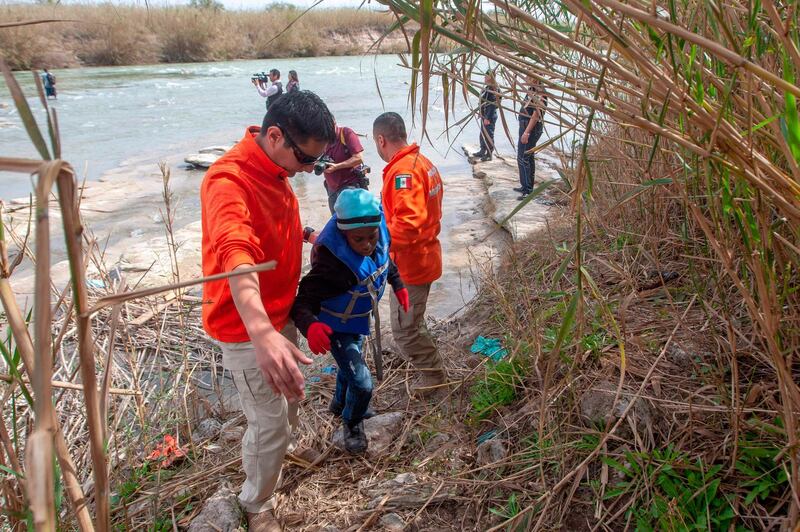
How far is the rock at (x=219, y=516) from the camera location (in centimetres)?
235

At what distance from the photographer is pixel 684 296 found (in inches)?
105

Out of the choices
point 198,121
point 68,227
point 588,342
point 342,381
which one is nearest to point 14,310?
point 68,227

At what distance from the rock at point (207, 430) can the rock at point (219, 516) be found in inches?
29.2

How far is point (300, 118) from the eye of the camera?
2.23 meters

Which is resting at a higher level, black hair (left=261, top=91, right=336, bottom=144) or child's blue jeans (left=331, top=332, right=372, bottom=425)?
black hair (left=261, top=91, right=336, bottom=144)

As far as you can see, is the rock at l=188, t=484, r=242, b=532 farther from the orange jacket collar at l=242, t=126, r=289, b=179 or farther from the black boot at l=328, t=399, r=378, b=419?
the orange jacket collar at l=242, t=126, r=289, b=179

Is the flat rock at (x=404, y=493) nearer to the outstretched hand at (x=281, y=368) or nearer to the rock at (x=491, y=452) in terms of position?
the rock at (x=491, y=452)

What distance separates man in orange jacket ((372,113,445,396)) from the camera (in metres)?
3.28

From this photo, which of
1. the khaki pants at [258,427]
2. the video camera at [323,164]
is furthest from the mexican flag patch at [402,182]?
the video camera at [323,164]

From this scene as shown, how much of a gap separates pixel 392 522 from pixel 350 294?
3.16ft

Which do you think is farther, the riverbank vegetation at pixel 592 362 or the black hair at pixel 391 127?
the black hair at pixel 391 127

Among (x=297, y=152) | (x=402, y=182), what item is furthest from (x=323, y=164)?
(x=297, y=152)

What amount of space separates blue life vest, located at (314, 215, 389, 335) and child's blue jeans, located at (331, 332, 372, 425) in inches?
2.2

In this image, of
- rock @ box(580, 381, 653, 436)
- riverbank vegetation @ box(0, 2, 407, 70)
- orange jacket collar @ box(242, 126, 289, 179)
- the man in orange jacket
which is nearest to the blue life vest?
orange jacket collar @ box(242, 126, 289, 179)
